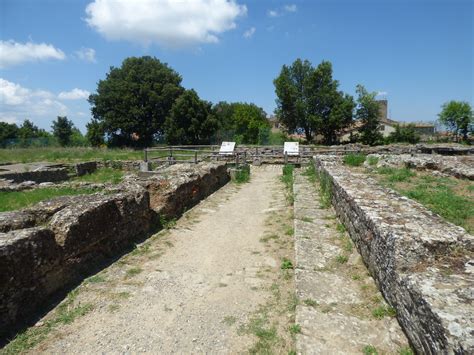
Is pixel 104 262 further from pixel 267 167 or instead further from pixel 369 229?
pixel 267 167

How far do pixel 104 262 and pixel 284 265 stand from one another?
2.60m

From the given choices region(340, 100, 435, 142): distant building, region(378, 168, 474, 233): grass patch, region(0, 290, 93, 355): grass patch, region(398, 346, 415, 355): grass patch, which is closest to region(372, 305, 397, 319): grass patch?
region(398, 346, 415, 355): grass patch

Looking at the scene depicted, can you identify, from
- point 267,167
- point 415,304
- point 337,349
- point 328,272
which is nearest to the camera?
point 415,304

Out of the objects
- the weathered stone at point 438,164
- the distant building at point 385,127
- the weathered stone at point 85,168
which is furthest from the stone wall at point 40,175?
the distant building at point 385,127

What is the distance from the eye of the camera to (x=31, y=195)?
10.8 metres

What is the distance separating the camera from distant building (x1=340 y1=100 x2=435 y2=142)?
144ft

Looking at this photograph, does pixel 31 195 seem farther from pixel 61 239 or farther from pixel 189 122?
pixel 189 122

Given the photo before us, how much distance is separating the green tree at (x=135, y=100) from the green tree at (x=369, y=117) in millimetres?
22390

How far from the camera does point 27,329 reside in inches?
136

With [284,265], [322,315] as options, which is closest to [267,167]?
[284,265]

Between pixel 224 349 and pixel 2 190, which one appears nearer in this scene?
pixel 224 349

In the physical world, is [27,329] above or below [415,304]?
below

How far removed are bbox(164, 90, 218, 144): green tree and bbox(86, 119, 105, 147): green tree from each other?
25.7 feet

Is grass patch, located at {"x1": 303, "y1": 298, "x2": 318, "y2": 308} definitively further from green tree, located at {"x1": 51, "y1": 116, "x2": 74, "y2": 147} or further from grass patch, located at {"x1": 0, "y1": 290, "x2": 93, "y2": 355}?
green tree, located at {"x1": 51, "y1": 116, "x2": 74, "y2": 147}
